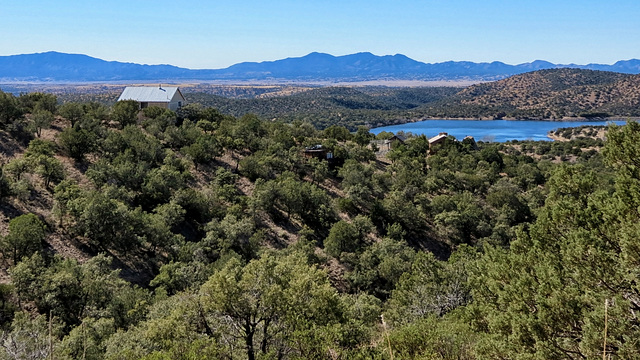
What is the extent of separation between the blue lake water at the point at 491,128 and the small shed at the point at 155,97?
59.1 metres

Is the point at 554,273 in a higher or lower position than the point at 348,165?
higher

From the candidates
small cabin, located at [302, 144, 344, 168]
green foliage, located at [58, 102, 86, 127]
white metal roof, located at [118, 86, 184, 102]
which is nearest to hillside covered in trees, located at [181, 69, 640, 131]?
white metal roof, located at [118, 86, 184, 102]

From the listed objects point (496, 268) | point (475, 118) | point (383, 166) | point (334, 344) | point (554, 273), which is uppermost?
point (554, 273)

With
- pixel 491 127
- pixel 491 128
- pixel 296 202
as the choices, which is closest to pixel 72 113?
pixel 296 202

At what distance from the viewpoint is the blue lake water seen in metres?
98.2

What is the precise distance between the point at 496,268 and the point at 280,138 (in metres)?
30.7

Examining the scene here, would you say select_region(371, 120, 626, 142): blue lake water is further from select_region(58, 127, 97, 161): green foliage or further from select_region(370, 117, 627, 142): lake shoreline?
select_region(58, 127, 97, 161): green foliage

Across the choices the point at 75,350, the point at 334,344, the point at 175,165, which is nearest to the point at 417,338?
the point at 334,344

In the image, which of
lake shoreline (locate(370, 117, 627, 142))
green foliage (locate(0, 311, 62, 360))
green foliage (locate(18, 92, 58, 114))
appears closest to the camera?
green foliage (locate(0, 311, 62, 360))

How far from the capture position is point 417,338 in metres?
10.2

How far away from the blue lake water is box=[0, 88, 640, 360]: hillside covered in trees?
5090 cm

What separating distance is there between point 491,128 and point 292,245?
102248 mm

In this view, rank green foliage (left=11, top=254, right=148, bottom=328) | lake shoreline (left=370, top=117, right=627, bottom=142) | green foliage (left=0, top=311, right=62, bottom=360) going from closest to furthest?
green foliage (left=0, top=311, right=62, bottom=360), green foliage (left=11, top=254, right=148, bottom=328), lake shoreline (left=370, top=117, right=627, bottom=142)

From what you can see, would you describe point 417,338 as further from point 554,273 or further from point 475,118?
point 475,118
